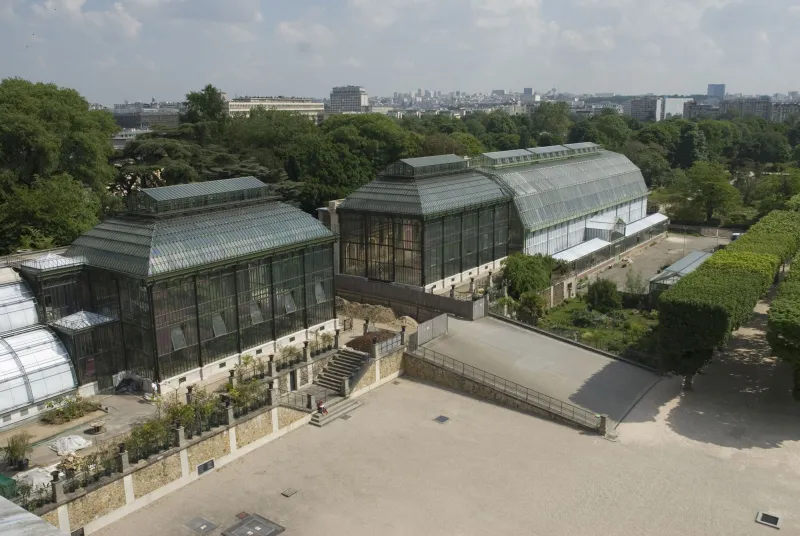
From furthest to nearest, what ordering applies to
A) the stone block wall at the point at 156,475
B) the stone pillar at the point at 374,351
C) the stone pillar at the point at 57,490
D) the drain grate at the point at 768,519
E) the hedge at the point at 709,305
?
the stone pillar at the point at 374,351 → the hedge at the point at 709,305 → the stone block wall at the point at 156,475 → the drain grate at the point at 768,519 → the stone pillar at the point at 57,490

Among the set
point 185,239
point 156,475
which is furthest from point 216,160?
point 156,475

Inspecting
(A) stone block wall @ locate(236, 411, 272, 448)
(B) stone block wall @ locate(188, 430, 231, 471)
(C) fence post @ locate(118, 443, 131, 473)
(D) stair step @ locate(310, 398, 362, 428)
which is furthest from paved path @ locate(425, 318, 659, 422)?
(C) fence post @ locate(118, 443, 131, 473)

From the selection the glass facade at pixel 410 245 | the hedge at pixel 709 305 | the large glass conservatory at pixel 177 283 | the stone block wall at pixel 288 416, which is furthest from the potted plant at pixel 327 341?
the hedge at pixel 709 305

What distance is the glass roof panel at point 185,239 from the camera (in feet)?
110

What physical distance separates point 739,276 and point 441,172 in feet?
75.5

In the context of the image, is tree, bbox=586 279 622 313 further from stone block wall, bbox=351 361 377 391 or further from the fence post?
the fence post

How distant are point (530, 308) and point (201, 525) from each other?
28574mm

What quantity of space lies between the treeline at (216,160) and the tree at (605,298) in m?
32.0

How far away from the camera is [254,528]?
2584 cm

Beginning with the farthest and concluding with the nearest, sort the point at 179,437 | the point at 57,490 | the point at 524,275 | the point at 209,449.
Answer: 1. the point at 524,275
2. the point at 209,449
3. the point at 179,437
4. the point at 57,490

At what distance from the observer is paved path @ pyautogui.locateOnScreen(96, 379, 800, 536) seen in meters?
26.2

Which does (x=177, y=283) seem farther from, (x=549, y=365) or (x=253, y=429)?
(x=549, y=365)

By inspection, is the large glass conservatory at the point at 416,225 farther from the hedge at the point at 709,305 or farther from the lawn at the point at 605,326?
the hedge at the point at 709,305

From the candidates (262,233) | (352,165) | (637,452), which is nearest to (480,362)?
(637,452)
